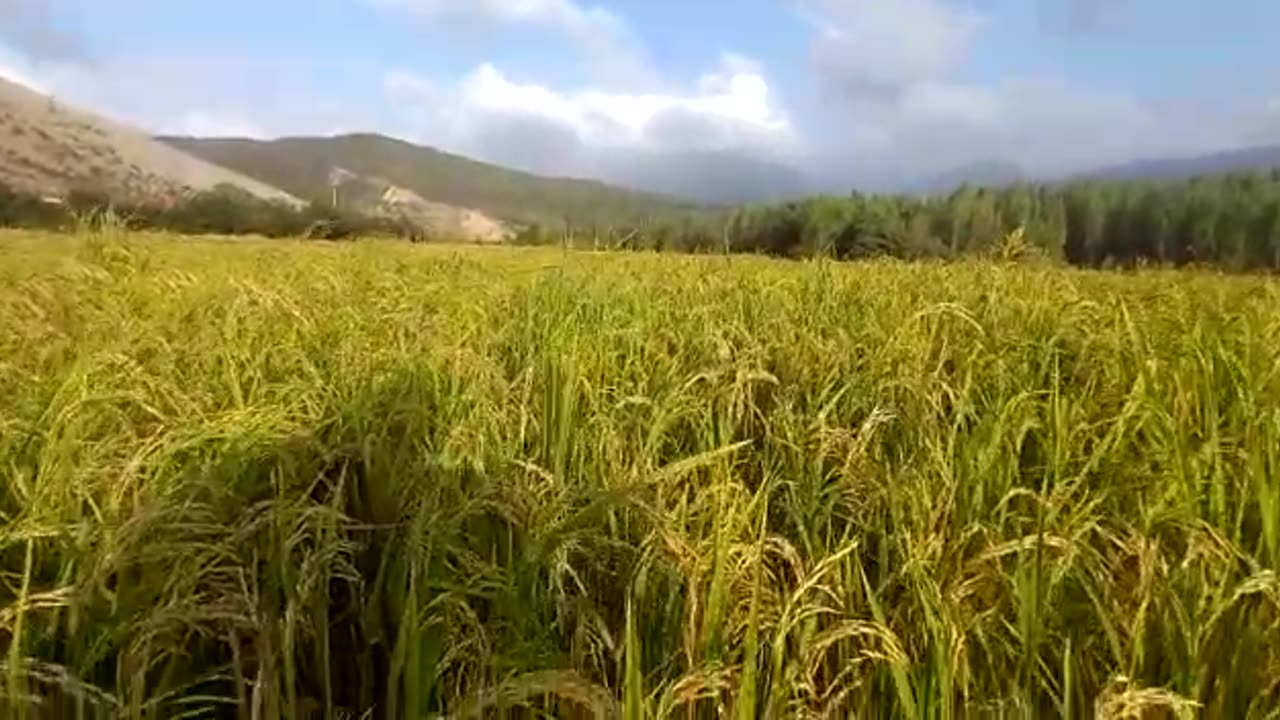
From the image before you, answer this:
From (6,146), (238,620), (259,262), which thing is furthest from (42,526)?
(6,146)

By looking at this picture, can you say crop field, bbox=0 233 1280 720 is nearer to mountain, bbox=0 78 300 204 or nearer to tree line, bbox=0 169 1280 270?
tree line, bbox=0 169 1280 270

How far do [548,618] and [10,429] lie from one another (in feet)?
4.62

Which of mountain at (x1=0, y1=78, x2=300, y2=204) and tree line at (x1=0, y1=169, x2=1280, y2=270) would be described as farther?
mountain at (x1=0, y1=78, x2=300, y2=204)

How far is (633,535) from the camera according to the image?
1957 mm

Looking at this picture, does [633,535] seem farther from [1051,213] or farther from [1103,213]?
[1103,213]

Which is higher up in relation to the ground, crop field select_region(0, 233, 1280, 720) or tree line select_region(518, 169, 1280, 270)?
tree line select_region(518, 169, 1280, 270)

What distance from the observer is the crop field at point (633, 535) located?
62.7 inches

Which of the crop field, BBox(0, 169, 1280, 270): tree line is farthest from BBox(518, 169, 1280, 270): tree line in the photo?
the crop field

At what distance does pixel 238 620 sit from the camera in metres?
1.64

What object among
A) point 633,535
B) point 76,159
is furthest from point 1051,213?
point 76,159

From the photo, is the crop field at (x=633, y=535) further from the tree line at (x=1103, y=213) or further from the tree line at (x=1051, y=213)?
the tree line at (x=1103, y=213)

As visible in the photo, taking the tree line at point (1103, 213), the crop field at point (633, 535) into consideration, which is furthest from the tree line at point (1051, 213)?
the crop field at point (633, 535)

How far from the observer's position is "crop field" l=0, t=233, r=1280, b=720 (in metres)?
1.59

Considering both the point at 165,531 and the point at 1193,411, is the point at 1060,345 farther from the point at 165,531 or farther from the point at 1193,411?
the point at 165,531
